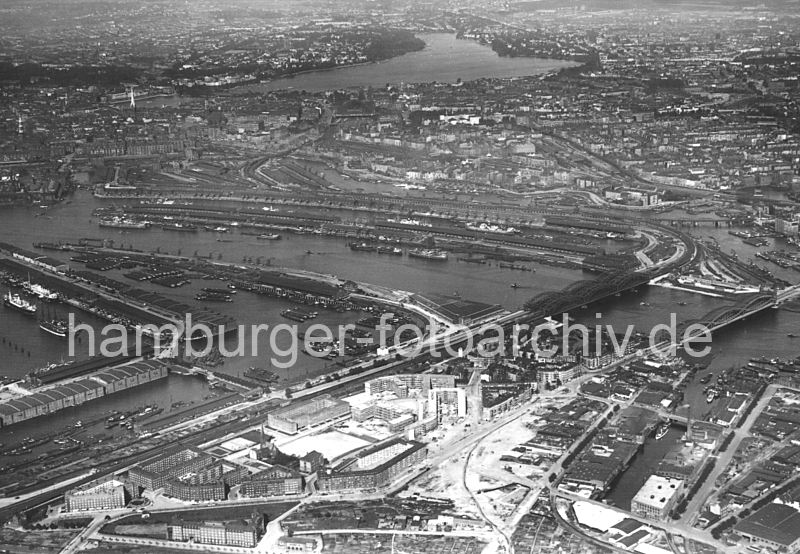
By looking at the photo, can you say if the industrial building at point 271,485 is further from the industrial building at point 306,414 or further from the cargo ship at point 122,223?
the cargo ship at point 122,223

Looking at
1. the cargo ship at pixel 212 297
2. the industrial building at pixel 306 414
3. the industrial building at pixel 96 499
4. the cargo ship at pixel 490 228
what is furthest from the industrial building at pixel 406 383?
the cargo ship at pixel 490 228

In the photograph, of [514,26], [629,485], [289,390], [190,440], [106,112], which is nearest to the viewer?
[629,485]

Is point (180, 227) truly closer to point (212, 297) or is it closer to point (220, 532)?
point (212, 297)

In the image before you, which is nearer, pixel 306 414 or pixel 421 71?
pixel 306 414

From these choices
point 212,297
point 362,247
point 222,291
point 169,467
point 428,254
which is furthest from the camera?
point 362,247

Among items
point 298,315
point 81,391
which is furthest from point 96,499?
point 298,315

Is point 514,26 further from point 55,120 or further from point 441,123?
point 55,120

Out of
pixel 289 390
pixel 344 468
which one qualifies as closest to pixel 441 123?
pixel 289 390

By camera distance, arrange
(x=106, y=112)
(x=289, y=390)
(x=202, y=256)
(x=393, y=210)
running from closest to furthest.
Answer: (x=289, y=390) → (x=202, y=256) → (x=393, y=210) → (x=106, y=112)
